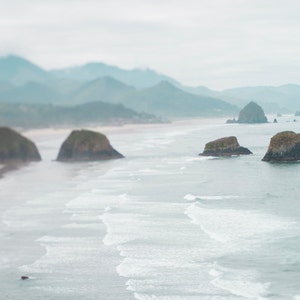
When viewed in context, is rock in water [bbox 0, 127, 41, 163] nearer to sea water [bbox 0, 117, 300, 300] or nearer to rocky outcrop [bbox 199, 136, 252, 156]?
sea water [bbox 0, 117, 300, 300]

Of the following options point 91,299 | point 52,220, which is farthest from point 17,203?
point 91,299

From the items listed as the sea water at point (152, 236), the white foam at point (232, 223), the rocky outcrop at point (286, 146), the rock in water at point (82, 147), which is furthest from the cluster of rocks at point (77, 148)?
the white foam at point (232, 223)

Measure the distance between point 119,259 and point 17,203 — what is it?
77.6ft

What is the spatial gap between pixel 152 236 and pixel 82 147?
61.7 m

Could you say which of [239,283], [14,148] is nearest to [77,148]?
[14,148]

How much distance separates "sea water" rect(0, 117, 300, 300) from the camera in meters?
30.7

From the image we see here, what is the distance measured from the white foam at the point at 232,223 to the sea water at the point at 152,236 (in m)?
0.07

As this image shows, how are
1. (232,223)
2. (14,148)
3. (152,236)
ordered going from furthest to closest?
(14,148)
(232,223)
(152,236)

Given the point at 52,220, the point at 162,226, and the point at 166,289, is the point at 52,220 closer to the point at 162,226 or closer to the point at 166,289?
the point at 162,226

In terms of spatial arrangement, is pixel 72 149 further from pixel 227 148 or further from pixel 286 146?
pixel 286 146

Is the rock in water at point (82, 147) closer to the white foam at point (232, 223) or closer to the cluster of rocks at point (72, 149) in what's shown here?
the cluster of rocks at point (72, 149)

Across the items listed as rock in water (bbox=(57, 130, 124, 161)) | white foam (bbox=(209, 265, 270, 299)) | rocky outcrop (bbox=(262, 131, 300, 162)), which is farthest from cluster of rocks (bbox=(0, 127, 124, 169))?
white foam (bbox=(209, 265, 270, 299))

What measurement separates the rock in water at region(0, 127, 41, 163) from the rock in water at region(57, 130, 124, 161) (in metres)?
4.38

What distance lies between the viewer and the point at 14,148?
97438 mm
